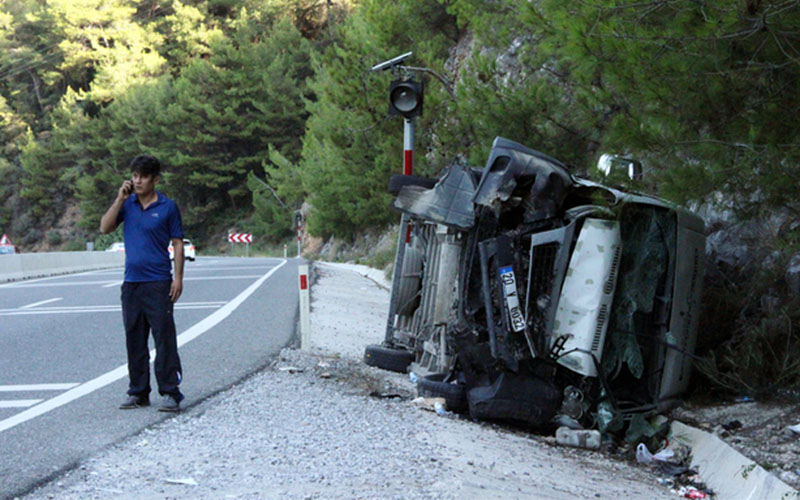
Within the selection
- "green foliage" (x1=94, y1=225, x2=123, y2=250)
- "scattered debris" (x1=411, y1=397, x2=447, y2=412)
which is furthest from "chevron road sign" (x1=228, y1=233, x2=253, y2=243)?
"scattered debris" (x1=411, y1=397, x2=447, y2=412)

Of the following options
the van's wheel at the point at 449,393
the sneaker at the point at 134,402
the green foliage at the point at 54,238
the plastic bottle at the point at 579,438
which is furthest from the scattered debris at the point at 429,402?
the green foliage at the point at 54,238

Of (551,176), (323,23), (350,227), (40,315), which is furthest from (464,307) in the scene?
(323,23)

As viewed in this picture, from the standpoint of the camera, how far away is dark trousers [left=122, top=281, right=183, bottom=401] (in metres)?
6.47

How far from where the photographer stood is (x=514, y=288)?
6711mm

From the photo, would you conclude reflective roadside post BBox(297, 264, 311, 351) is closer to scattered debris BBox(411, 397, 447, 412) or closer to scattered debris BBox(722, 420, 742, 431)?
scattered debris BBox(411, 397, 447, 412)

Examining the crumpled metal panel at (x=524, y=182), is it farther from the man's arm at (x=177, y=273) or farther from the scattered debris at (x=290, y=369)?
the scattered debris at (x=290, y=369)

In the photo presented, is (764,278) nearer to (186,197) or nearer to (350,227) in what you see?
(350,227)

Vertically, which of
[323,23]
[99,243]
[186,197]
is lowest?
[99,243]

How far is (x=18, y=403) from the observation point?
677 centimetres

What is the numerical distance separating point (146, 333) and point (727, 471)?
14.4ft

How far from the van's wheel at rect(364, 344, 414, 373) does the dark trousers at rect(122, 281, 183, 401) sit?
2935mm

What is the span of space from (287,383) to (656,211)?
11.6 feet

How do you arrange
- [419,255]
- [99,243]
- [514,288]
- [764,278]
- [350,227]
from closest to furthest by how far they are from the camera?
1. [514,288]
2. [764,278]
3. [419,255]
4. [350,227]
5. [99,243]

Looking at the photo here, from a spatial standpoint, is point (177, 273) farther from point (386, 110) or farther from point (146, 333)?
point (386, 110)
